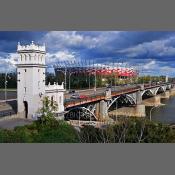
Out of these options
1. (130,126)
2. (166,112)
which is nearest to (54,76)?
(130,126)

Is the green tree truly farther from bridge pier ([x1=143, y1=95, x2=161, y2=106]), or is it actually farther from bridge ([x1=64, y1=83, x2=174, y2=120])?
bridge pier ([x1=143, y1=95, x2=161, y2=106])

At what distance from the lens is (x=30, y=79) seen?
1049 cm

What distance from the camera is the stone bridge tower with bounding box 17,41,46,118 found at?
34.2 feet

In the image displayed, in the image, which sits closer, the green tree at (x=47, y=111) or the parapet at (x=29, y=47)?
the parapet at (x=29, y=47)

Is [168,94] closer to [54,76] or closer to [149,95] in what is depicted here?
Answer: [149,95]

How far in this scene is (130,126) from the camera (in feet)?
34.4

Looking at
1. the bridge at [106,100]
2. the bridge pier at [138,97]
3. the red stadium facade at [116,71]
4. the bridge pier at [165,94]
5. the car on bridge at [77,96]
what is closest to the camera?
the red stadium facade at [116,71]

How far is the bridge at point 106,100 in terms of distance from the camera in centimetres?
1233

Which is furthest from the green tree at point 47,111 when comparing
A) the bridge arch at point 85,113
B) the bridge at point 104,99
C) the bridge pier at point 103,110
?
the bridge pier at point 103,110

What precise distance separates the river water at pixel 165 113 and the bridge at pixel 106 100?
0.35 metres

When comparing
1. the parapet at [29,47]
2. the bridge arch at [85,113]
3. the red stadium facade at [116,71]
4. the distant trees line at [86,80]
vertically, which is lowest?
the bridge arch at [85,113]

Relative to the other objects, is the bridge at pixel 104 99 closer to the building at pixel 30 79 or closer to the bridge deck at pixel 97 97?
the bridge deck at pixel 97 97

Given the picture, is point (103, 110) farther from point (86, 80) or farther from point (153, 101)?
point (153, 101)

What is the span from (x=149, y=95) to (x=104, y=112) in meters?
2.62
